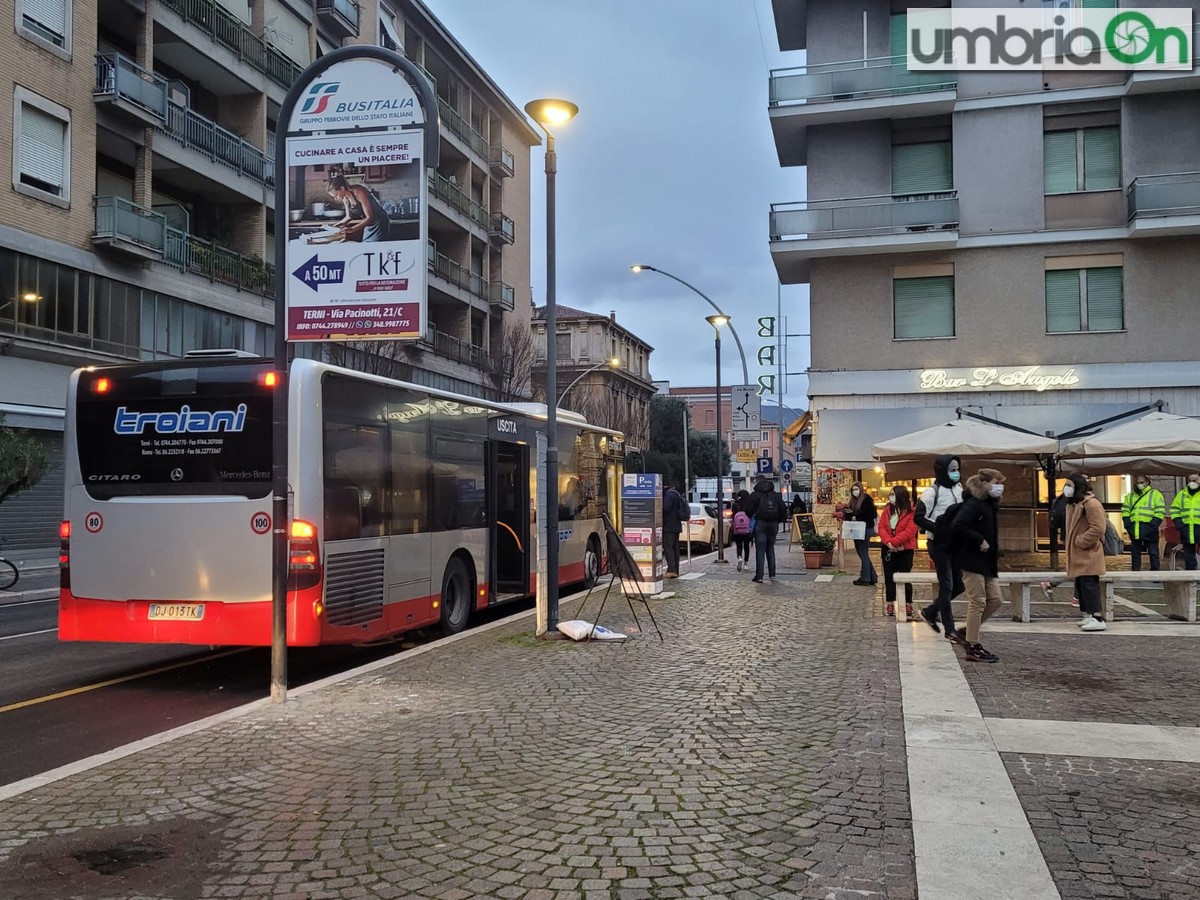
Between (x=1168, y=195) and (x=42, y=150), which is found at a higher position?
(x=42, y=150)

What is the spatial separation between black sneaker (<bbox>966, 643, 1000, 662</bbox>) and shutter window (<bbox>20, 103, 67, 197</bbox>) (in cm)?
2315

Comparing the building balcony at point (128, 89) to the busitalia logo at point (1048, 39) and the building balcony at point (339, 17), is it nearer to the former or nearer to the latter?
the building balcony at point (339, 17)

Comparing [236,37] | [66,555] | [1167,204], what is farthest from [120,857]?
[236,37]

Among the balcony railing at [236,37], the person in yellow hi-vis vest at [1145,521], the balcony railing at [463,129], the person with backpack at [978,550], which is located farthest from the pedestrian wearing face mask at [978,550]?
the balcony railing at [463,129]

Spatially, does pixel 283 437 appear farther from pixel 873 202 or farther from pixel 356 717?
pixel 873 202

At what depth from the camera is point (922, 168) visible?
79.9 ft

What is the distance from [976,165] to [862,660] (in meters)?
18.5

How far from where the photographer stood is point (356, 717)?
693 centimetres

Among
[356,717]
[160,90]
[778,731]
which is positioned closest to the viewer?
[778,731]

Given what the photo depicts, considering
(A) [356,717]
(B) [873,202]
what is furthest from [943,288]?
(A) [356,717]

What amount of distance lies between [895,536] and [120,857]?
10.1 m

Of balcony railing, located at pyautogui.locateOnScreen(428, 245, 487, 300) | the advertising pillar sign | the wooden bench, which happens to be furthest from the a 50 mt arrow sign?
balcony railing, located at pyautogui.locateOnScreen(428, 245, 487, 300)

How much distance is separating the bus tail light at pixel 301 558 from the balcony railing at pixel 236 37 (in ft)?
79.3

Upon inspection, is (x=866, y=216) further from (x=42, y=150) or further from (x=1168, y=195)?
(x=42, y=150)
